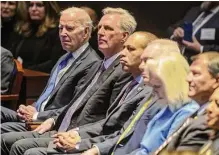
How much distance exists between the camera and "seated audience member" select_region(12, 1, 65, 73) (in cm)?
583

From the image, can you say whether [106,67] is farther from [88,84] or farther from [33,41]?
[33,41]

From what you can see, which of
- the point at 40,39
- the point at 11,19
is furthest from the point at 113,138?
the point at 11,19

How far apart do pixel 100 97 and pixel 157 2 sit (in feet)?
8.68

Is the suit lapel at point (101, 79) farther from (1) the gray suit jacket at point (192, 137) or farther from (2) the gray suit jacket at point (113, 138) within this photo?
(1) the gray suit jacket at point (192, 137)

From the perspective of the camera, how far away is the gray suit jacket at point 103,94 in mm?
3910

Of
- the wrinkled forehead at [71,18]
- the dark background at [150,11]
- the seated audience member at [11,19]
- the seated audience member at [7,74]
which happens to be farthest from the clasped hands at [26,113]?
the dark background at [150,11]

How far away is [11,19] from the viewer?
6137mm

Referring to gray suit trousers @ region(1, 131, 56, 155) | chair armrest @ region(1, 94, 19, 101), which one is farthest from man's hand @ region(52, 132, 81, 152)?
chair armrest @ region(1, 94, 19, 101)

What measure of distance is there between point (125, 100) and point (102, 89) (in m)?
0.34

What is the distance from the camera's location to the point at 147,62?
3.28 m

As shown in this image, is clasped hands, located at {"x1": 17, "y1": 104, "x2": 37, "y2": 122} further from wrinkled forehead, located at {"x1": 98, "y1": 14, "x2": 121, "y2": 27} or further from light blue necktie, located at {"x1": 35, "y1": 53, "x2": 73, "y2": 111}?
wrinkled forehead, located at {"x1": 98, "y1": 14, "x2": 121, "y2": 27}

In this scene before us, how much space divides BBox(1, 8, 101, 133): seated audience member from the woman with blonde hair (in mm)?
1145

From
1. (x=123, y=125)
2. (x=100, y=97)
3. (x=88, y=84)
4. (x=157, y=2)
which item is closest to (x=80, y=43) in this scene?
(x=88, y=84)

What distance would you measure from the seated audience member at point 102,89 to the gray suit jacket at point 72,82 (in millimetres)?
145
